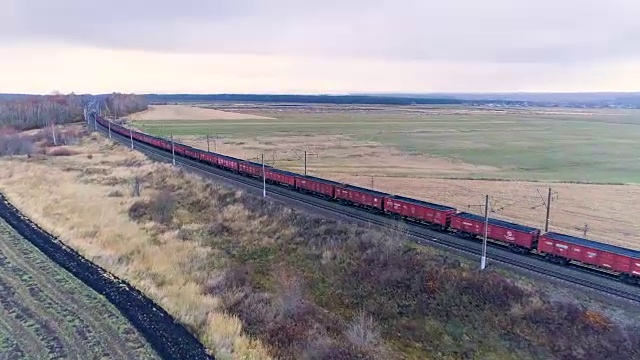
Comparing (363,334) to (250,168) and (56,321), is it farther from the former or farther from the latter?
(250,168)

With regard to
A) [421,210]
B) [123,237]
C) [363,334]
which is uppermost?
[421,210]

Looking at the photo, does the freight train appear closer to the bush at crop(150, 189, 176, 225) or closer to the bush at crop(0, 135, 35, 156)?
the bush at crop(150, 189, 176, 225)

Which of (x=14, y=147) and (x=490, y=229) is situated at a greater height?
(x=490, y=229)

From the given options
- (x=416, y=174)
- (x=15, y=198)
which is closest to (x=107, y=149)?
(x=15, y=198)

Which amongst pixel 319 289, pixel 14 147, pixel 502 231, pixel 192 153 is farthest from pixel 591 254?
pixel 14 147

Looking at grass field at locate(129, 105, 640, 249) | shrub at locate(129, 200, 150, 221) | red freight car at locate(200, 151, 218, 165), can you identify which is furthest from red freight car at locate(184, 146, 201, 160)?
shrub at locate(129, 200, 150, 221)

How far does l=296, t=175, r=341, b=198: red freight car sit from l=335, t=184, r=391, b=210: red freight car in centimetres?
78

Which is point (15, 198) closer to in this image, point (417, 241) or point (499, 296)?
point (417, 241)

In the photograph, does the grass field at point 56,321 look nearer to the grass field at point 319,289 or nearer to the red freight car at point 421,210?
the grass field at point 319,289

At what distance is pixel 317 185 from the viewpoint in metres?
46.8

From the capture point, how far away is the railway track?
2638 cm

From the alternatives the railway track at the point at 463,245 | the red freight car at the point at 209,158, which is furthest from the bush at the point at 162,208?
the red freight car at the point at 209,158

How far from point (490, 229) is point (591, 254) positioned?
6.24 meters

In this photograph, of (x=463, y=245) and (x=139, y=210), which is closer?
(x=463, y=245)
